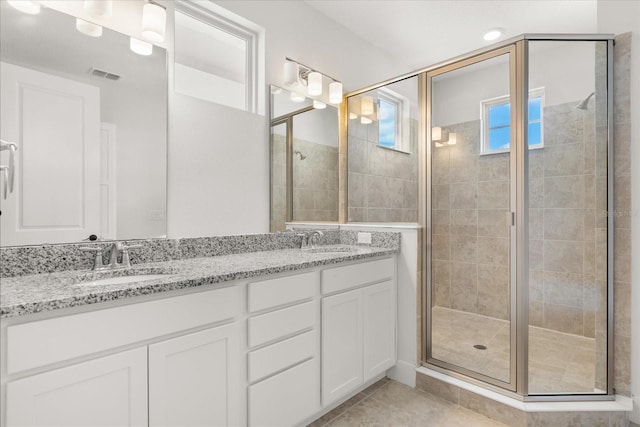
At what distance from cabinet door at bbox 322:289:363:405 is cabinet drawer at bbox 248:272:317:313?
15 centimetres

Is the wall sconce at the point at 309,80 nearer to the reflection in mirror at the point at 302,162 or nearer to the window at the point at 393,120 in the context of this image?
the reflection in mirror at the point at 302,162

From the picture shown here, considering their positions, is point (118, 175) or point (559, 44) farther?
point (559, 44)

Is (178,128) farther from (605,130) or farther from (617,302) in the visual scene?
(617,302)

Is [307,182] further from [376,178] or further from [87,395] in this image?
[87,395]

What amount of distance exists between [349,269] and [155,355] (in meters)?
1.05

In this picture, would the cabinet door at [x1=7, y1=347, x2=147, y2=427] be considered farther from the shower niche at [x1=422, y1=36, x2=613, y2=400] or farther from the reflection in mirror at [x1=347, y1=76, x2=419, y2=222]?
the reflection in mirror at [x1=347, y1=76, x2=419, y2=222]

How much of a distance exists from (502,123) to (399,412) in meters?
1.79

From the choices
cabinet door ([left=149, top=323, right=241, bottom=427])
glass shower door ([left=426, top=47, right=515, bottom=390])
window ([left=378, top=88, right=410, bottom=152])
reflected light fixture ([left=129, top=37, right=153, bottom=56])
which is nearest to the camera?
cabinet door ([left=149, top=323, right=241, bottom=427])

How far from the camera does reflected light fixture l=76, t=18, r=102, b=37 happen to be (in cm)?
151

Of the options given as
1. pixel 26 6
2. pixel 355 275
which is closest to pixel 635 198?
pixel 355 275

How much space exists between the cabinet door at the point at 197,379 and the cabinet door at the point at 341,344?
52 centimetres

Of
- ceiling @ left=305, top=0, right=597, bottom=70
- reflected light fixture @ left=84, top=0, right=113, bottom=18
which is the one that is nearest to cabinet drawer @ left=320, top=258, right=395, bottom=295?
reflected light fixture @ left=84, top=0, right=113, bottom=18

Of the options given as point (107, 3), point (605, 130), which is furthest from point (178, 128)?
point (605, 130)

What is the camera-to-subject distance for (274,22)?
2.29 m
